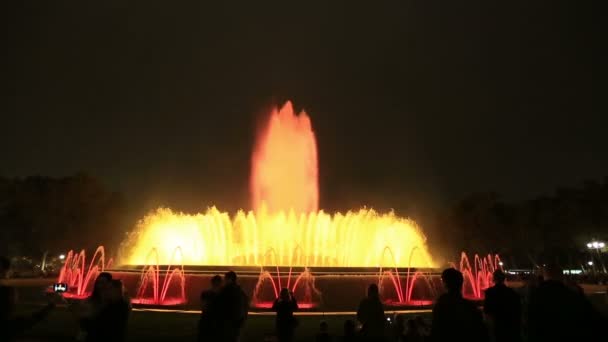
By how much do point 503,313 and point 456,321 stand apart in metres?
3.04

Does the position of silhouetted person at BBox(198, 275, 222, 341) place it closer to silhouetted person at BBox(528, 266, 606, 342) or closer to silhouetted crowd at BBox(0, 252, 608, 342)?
silhouetted crowd at BBox(0, 252, 608, 342)

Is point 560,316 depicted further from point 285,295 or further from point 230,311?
point 285,295

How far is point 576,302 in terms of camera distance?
559 centimetres

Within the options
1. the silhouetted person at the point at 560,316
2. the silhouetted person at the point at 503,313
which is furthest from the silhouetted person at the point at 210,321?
the silhouetted person at the point at 560,316

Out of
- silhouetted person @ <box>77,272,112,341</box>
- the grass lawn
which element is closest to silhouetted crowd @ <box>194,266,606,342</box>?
silhouetted person @ <box>77,272,112,341</box>

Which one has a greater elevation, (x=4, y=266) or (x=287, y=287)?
(x=4, y=266)

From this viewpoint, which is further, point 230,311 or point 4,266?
point 230,311

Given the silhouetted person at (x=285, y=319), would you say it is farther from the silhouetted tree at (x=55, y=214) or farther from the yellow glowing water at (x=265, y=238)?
the silhouetted tree at (x=55, y=214)

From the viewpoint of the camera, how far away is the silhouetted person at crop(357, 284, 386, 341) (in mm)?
8641

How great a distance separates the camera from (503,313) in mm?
7605

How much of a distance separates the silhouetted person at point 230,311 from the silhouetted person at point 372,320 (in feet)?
6.94

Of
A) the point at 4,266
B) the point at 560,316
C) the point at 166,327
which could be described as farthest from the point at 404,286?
the point at 4,266

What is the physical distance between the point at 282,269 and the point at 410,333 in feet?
50.2

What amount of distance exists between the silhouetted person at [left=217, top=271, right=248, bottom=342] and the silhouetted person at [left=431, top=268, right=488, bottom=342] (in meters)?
3.47
